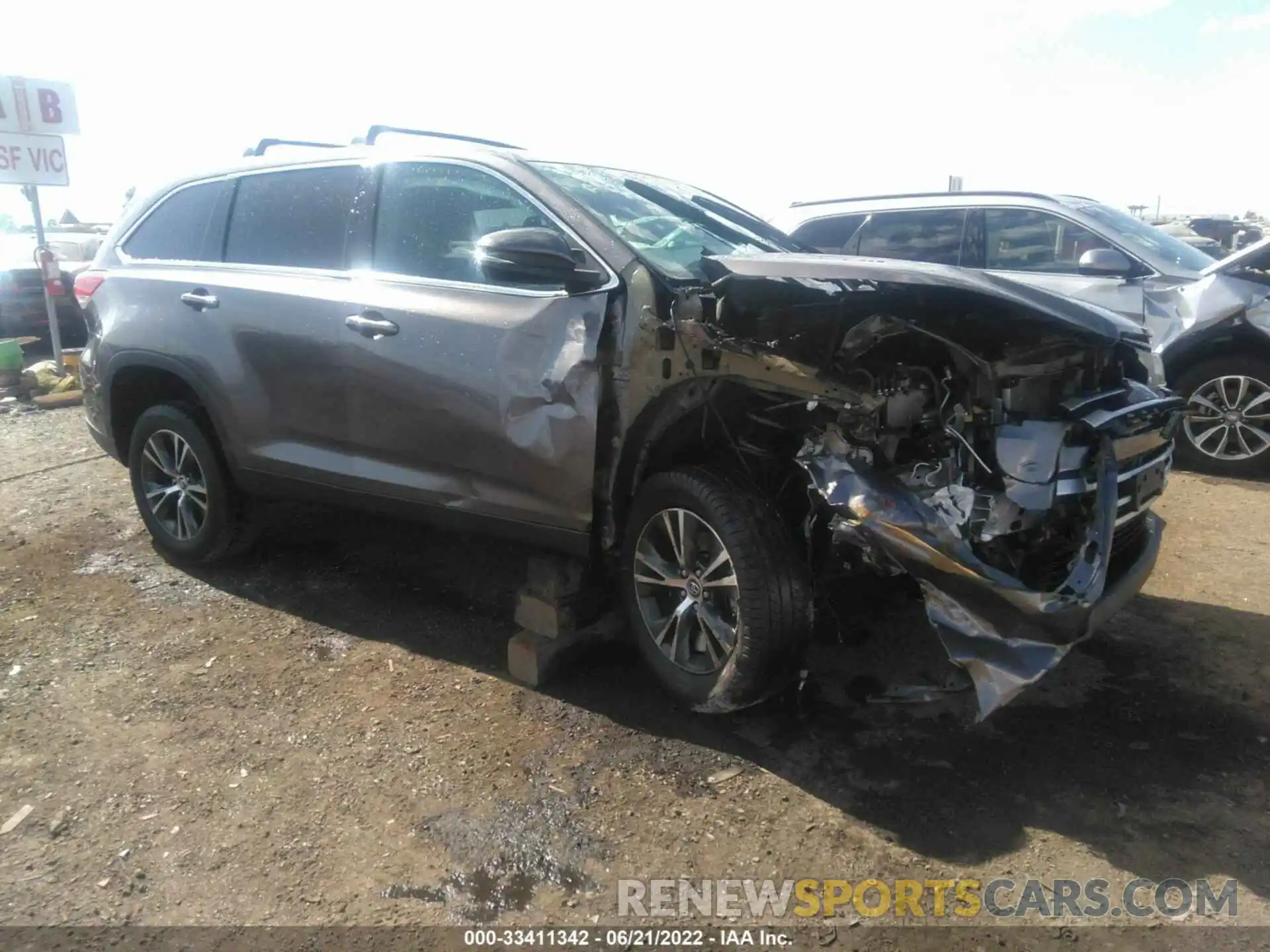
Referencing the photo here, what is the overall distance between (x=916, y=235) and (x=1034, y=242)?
32.4 inches

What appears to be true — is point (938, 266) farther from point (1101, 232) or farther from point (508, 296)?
point (1101, 232)

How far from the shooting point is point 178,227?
4.58m

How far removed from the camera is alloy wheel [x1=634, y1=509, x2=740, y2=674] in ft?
10.00

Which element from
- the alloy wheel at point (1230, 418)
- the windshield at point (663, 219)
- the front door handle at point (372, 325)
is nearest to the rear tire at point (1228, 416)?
the alloy wheel at point (1230, 418)

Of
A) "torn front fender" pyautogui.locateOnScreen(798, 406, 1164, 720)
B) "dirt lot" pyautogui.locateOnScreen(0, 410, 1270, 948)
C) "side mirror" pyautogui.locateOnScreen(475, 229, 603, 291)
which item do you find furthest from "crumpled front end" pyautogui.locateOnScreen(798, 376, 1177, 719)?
"side mirror" pyautogui.locateOnScreen(475, 229, 603, 291)

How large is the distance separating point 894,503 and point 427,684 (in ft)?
6.36

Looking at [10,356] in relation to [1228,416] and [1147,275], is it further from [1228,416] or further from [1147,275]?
[1228,416]

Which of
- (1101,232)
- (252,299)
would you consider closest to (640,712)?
(252,299)

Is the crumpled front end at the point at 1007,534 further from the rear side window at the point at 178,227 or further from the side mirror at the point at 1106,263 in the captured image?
the side mirror at the point at 1106,263

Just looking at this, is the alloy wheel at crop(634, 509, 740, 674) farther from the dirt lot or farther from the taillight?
the taillight

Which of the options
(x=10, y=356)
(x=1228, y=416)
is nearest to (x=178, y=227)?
(x=10, y=356)

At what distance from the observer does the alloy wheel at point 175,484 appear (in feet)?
15.0

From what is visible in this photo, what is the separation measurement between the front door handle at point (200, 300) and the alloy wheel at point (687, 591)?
242 centimetres

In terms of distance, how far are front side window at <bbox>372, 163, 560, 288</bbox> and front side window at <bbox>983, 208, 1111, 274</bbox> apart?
4.29 meters
